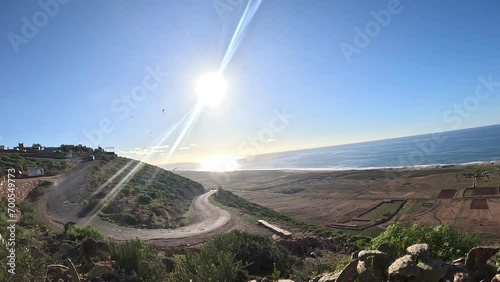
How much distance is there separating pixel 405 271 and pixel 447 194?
191ft

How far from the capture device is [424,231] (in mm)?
9914

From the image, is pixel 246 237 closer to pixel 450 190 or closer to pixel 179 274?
pixel 179 274

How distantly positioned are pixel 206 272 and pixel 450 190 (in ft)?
201

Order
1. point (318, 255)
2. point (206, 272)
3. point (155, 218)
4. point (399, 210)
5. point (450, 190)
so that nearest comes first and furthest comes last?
point (206, 272) → point (318, 255) → point (155, 218) → point (399, 210) → point (450, 190)

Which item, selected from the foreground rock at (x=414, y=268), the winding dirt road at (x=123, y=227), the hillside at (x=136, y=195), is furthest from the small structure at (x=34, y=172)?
the foreground rock at (x=414, y=268)

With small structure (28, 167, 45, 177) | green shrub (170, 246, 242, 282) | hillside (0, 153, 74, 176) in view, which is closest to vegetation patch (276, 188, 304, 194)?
hillside (0, 153, 74, 176)

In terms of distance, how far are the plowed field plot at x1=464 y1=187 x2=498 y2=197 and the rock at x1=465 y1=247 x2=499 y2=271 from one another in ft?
179

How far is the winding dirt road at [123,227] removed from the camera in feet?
84.2

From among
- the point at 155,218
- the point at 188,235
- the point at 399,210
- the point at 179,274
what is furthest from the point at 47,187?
the point at 399,210

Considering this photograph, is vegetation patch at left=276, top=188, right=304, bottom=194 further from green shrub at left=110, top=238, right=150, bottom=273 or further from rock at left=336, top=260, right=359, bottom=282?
rock at left=336, top=260, right=359, bottom=282

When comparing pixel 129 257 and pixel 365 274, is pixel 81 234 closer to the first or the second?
pixel 129 257

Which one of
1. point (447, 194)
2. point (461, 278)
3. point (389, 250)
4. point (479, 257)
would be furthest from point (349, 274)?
point (447, 194)

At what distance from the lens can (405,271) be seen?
4914 millimetres

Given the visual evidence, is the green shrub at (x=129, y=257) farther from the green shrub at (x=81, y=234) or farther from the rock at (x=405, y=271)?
the green shrub at (x=81, y=234)
